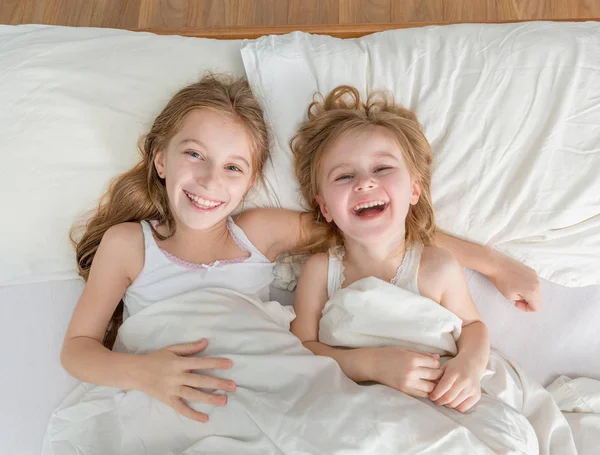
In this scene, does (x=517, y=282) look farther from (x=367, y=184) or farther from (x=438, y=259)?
(x=367, y=184)

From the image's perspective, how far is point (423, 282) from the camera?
1.20 meters

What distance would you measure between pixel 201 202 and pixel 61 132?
0.35 meters

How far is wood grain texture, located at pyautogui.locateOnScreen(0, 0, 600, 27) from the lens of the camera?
174 cm

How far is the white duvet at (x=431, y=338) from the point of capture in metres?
1.14

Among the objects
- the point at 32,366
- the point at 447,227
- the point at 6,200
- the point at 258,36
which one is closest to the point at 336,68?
the point at 258,36

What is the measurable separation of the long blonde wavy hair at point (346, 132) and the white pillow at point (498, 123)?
29 mm

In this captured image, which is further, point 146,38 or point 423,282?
point 146,38

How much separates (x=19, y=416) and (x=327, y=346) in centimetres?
59

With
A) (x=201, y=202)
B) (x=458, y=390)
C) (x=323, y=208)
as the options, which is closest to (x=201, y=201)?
(x=201, y=202)

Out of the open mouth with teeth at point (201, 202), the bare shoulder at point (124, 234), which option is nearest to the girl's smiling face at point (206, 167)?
the open mouth with teeth at point (201, 202)

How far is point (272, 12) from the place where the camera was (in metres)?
1.77

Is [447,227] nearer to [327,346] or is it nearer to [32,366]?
[327,346]

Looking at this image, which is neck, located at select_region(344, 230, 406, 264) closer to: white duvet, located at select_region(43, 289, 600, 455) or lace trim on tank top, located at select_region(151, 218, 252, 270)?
white duvet, located at select_region(43, 289, 600, 455)

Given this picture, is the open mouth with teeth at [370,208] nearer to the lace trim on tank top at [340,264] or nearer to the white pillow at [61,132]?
the lace trim on tank top at [340,264]
